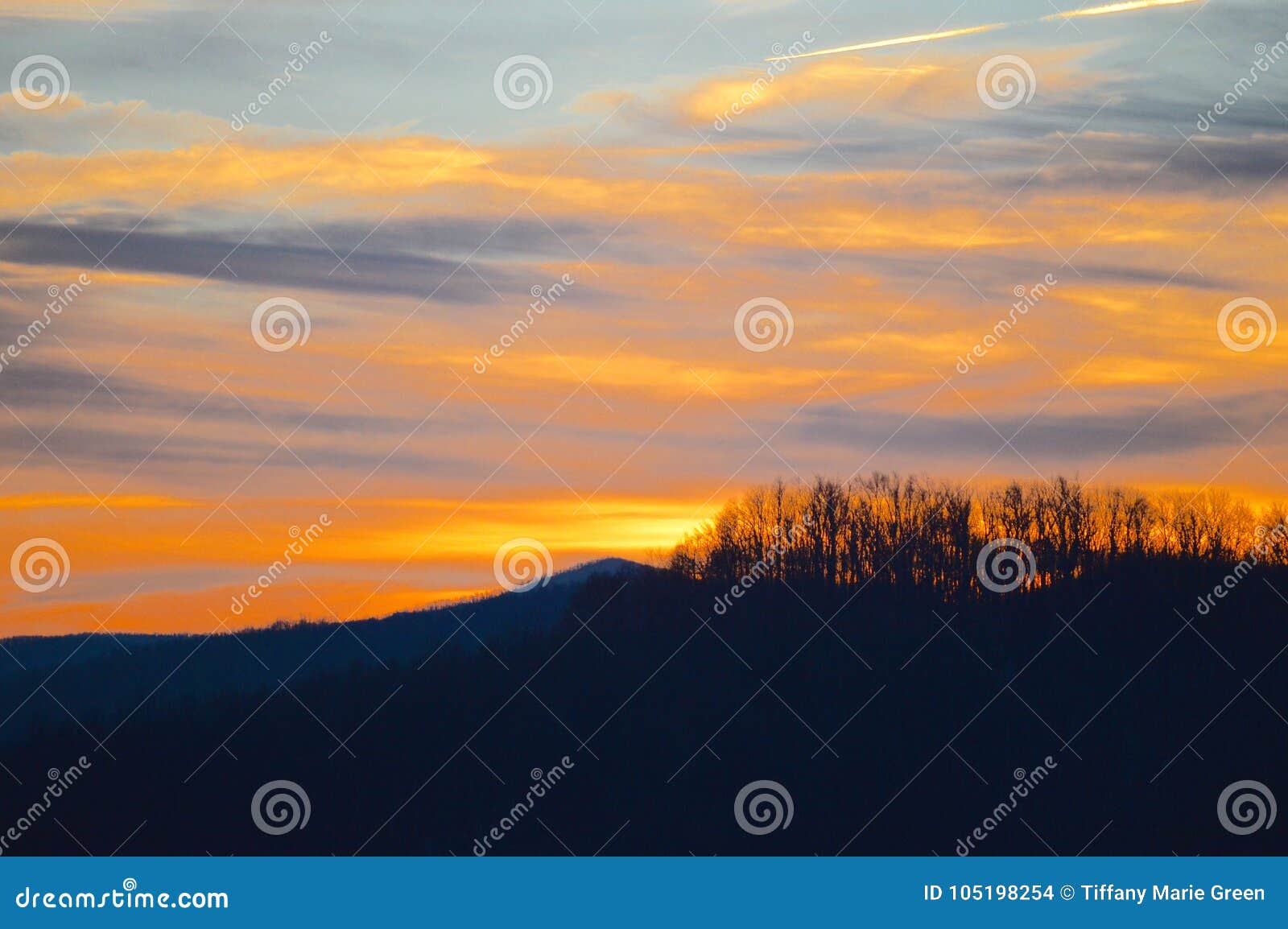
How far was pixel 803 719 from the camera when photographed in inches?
3644

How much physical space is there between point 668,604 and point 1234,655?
40293mm

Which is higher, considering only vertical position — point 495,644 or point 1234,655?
point 1234,655

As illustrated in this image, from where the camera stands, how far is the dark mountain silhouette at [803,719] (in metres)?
79.9

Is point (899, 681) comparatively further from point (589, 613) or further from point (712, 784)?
point (589, 613)

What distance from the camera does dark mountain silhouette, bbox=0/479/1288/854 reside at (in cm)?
7988

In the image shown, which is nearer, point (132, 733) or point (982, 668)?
point (982, 668)

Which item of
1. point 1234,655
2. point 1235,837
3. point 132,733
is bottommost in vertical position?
point 132,733

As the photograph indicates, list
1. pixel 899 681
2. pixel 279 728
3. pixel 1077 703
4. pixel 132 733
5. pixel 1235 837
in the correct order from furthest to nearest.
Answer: pixel 132 733, pixel 279 728, pixel 899 681, pixel 1077 703, pixel 1235 837

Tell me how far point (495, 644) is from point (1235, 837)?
62418mm

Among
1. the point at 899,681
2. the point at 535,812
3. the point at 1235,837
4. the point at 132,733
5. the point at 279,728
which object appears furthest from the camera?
the point at 132,733

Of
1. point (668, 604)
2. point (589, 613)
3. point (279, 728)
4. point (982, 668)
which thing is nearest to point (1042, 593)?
point (982, 668)

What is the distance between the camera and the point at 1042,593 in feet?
321

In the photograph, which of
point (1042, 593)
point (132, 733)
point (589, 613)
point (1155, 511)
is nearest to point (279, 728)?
point (132, 733)

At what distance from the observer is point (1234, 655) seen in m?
89.6
